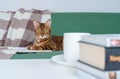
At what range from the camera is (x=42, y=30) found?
229 cm

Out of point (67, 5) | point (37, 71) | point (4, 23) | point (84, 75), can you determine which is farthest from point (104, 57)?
point (67, 5)

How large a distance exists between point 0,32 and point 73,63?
1.76m

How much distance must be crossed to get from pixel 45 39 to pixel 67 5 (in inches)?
30.7

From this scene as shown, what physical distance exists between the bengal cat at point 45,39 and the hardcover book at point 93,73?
152 centimetres

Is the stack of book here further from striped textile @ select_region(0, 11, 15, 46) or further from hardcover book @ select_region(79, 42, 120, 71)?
striped textile @ select_region(0, 11, 15, 46)

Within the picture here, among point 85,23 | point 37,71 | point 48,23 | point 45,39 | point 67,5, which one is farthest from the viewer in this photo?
point 67,5

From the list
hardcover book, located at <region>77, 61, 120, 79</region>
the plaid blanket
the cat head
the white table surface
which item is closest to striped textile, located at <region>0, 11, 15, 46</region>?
the plaid blanket

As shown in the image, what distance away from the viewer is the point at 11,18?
252 cm

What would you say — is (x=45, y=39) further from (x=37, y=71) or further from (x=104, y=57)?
(x=104, y=57)

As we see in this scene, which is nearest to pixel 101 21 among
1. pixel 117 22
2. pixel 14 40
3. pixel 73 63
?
pixel 117 22

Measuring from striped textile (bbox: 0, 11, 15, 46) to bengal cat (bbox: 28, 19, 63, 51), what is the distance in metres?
0.34

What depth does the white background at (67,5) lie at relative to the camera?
8.96 feet

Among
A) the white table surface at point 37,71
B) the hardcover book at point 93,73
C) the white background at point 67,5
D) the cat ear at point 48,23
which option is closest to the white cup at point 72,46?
the white table surface at point 37,71

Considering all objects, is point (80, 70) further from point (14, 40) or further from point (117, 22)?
point (117, 22)
